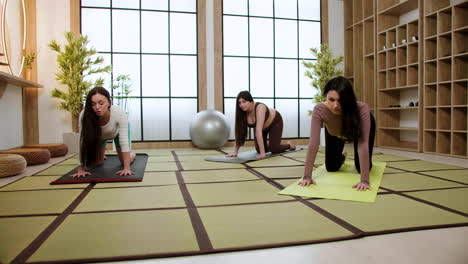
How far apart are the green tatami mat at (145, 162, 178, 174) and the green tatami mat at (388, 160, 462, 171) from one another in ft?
7.05

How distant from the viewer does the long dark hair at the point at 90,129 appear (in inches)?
107

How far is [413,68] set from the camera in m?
4.91

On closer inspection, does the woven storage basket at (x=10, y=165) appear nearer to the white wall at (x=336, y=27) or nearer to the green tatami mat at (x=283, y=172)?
the green tatami mat at (x=283, y=172)

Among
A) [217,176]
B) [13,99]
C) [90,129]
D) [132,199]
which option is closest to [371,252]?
[132,199]

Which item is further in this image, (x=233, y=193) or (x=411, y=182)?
(x=411, y=182)

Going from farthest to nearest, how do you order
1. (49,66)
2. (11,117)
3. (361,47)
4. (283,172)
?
(361,47) < (49,66) < (11,117) < (283,172)

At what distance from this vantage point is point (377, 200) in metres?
2.08

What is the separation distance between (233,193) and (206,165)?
4.51 feet

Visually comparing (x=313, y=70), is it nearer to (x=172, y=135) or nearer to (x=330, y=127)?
(x=172, y=135)

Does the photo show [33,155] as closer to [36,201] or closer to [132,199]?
[36,201]

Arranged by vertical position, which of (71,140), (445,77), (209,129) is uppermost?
(445,77)

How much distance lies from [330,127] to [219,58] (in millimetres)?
3750

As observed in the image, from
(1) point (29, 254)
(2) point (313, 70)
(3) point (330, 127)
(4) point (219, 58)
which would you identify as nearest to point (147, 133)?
(4) point (219, 58)

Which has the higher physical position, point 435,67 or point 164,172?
point 435,67
